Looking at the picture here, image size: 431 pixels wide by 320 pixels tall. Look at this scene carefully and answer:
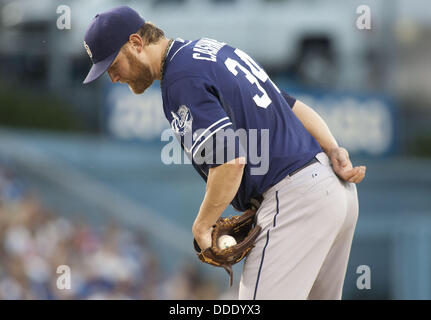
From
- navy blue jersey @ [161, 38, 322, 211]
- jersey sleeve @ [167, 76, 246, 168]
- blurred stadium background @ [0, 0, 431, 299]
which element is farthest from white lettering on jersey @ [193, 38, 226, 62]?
blurred stadium background @ [0, 0, 431, 299]

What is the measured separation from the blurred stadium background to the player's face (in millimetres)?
4391

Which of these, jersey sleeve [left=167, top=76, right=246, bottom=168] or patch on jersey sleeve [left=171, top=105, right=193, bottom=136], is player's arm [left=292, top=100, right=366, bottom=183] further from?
patch on jersey sleeve [left=171, top=105, right=193, bottom=136]

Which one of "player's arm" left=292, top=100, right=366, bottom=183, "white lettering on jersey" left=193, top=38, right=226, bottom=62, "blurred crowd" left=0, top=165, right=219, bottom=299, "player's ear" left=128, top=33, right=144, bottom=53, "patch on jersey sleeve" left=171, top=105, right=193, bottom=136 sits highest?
"player's ear" left=128, top=33, right=144, bottom=53

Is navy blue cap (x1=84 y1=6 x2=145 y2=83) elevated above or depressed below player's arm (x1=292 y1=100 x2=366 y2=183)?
above

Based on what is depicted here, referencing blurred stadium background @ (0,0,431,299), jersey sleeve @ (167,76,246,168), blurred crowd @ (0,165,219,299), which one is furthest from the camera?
blurred stadium background @ (0,0,431,299)

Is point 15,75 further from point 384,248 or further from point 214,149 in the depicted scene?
point 214,149

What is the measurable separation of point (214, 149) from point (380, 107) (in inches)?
341

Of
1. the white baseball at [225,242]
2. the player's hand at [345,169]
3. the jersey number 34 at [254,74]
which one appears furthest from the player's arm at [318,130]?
the white baseball at [225,242]

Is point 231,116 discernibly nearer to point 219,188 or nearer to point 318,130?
point 219,188

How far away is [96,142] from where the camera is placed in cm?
994

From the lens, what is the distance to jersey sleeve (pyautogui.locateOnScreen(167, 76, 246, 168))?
2465mm

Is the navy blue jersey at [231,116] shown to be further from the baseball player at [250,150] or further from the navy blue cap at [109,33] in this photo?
the navy blue cap at [109,33]

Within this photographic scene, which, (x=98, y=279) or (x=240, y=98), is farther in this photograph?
(x=98, y=279)

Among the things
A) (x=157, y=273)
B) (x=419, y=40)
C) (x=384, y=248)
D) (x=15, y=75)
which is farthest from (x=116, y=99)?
(x=419, y=40)
